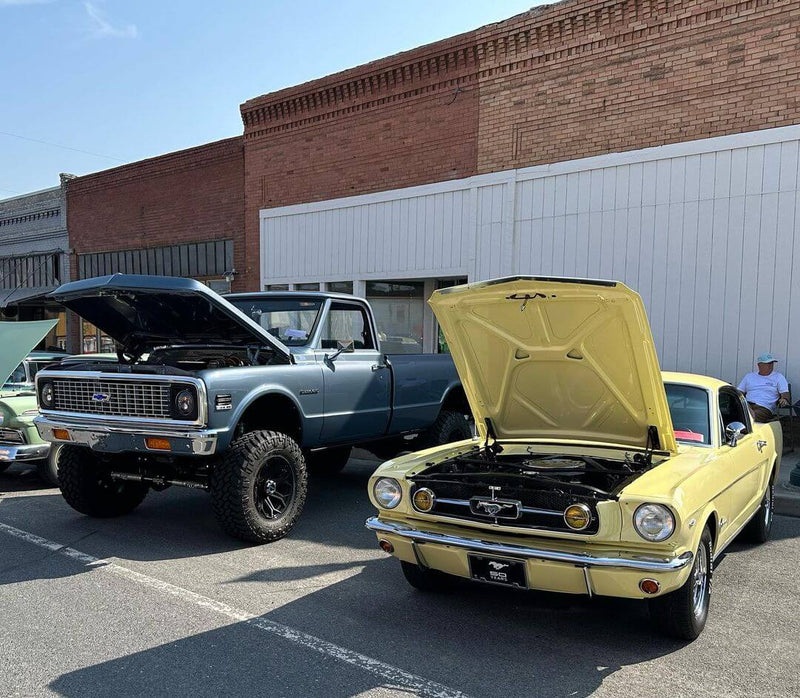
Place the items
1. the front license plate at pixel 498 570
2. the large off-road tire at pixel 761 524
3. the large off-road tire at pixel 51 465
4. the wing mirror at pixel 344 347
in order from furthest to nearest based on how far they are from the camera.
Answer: the large off-road tire at pixel 51 465
the wing mirror at pixel 344 347
the large off-road tire at pixel 761 524
the front license plate at pixel 498 570

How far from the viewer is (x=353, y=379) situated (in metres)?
6.85

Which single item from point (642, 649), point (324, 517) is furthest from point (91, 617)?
point (642, 649)

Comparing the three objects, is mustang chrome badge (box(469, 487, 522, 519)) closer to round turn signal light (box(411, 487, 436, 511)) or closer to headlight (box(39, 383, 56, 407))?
round turn signal light (box(411, 487, 436, 511))

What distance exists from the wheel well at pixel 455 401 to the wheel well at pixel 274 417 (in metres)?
2.22

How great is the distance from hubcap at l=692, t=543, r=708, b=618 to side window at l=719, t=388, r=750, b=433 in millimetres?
1269

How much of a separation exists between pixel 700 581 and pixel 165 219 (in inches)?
627

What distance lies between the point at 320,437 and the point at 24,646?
3.09 metres

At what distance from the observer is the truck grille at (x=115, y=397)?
5.39 meters

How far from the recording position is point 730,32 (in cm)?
936

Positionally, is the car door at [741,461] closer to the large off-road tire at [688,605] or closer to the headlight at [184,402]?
the large off-road tire at [688,605]

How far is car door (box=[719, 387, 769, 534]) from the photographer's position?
4535 millimetres

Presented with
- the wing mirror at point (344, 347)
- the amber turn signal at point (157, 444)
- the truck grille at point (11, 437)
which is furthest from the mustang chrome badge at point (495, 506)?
the truck grille at point (11, 437)

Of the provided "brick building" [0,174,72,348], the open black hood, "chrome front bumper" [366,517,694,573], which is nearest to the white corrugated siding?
the open black hood

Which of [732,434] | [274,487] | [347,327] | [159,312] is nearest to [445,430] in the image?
[347,327]
